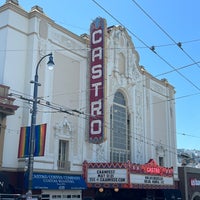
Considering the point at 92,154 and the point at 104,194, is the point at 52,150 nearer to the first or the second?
the point at 92,154

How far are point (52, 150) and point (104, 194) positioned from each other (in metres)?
6.37

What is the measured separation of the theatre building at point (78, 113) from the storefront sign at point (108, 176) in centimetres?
6

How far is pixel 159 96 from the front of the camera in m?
35.8

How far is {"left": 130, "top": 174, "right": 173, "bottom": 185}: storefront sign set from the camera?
23.9 metres

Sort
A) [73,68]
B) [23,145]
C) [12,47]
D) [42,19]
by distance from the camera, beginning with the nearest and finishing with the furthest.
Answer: [23,145], [12,47], [42,19], [73,68]

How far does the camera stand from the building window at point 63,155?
22634mm

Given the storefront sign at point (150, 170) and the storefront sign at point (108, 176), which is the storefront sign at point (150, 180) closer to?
the storefront sign at point (150, 170)

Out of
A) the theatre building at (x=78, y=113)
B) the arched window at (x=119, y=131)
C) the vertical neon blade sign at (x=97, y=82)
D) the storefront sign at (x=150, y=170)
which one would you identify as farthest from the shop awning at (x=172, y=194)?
the vertical neon blade sign at (x=97, y=82)

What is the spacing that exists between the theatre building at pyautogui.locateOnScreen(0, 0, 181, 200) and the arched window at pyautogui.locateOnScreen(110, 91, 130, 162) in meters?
0.08

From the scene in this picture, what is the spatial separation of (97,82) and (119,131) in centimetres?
526

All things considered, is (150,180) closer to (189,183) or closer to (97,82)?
(97,82)

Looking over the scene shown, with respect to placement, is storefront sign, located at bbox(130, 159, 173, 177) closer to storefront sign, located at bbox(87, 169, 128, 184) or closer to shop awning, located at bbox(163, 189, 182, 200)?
storefront sign, located at bbox(87, 169, 128, 184)

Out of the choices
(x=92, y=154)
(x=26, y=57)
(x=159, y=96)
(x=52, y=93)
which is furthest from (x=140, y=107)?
(x=26, y=57)

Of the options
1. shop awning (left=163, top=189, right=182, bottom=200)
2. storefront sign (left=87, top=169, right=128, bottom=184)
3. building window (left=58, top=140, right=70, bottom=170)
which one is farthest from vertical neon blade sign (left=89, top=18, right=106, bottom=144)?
shop awning (left=163, top=189, right=182, bottom=200)
